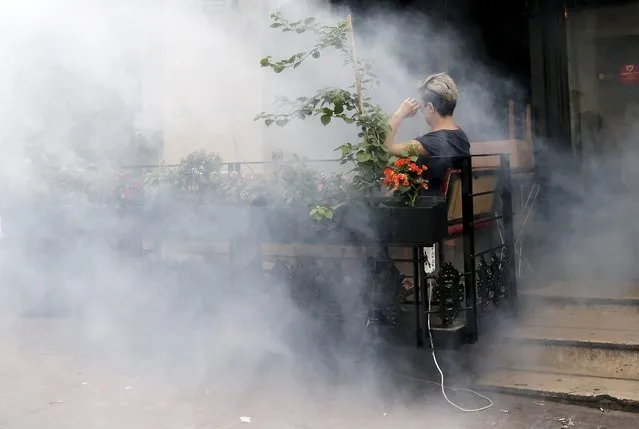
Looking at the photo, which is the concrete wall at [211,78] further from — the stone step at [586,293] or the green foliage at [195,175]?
the stone step at [586,293]

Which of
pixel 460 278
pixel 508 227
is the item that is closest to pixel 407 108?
pixel 460 278

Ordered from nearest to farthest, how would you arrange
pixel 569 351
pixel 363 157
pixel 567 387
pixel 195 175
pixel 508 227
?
pixel 363 157 → pixel 567 387 → pixel 569 351 → pixel 195 175 → pixel 508 227

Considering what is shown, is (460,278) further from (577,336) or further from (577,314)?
(577,314)

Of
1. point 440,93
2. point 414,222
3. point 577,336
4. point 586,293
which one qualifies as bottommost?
point 577,336

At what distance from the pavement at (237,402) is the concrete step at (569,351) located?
15.4 inches

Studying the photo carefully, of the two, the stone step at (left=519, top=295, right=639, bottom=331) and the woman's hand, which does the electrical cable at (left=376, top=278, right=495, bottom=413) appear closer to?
the stone step at (left=519, top=295, right=639, bottom=331)

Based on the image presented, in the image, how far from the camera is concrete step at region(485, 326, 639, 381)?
4.29m

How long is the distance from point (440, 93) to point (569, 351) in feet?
5.72

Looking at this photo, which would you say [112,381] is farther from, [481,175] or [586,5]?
[586,5]

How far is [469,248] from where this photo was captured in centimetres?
421

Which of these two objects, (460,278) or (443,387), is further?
(443,387)

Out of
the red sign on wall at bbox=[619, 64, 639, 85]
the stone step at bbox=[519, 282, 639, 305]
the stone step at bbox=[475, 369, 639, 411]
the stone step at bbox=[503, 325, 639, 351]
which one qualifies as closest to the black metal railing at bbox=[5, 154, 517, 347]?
the stone step at bbox=[503, 325, 639, 351]

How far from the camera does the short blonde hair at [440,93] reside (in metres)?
4.34

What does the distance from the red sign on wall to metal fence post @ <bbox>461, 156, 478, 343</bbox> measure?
3.02 m
